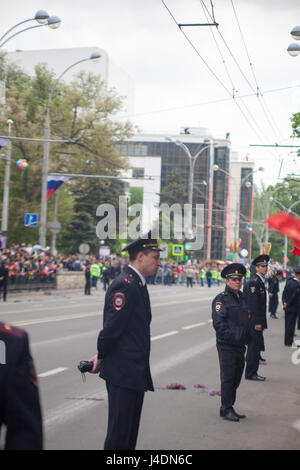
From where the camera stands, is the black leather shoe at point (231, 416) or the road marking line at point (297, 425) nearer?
the road marking line at point (297, 425)

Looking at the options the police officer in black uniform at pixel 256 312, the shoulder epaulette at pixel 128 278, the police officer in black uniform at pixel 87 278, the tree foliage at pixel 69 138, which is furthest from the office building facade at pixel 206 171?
the shoulder epaulette at pixel 128 278

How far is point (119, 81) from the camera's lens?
10150 centimetres

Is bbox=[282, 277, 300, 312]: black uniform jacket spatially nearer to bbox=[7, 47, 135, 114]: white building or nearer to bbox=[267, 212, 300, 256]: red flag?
bbox=[267, 212, 300, 256]: red flag

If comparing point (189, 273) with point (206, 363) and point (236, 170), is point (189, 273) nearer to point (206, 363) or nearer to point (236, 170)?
point (206, 363)

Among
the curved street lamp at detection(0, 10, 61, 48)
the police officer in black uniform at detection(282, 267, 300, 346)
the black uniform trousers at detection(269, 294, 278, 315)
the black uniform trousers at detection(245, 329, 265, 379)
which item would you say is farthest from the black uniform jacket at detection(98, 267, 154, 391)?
the black uniform trousers at detection(269, 294, 278, 315)

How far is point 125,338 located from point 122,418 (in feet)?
1.78

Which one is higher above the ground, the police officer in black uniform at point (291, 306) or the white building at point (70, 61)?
the white building at point (70, 61)

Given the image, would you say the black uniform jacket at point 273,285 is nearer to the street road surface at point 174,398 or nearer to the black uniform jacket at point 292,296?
the street road surface at point 174,398

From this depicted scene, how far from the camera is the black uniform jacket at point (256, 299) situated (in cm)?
1031

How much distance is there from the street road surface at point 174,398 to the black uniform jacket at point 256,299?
0.98 m

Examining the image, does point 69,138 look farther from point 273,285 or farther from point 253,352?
point 253,352

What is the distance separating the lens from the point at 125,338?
481 cm

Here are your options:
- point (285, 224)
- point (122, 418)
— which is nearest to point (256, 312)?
point (122, 418)
